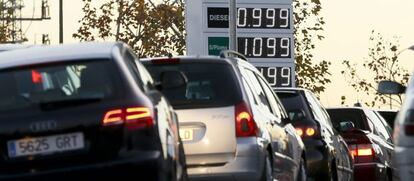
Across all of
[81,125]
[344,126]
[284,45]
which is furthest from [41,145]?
[284,45]

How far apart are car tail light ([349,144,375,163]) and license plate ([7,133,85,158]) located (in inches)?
452

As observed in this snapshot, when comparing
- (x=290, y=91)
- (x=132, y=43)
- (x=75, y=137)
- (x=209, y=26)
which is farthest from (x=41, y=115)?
(x=132, y=43)

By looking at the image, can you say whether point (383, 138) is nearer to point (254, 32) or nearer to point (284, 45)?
point (254, 32)

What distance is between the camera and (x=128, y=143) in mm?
10820

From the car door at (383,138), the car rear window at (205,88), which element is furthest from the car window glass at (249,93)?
the car door at (383,138)

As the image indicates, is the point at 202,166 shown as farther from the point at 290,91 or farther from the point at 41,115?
the point at 290,91

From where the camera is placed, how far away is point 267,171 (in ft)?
45.9

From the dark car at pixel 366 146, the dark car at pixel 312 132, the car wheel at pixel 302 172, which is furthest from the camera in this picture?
the dark car at pixel 366 146

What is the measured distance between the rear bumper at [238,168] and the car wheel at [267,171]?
0.14m

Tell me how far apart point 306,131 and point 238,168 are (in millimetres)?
5386

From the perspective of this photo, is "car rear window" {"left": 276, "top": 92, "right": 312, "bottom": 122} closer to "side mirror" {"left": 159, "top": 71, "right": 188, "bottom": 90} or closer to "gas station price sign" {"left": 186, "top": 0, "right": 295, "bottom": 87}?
"side mirror" {"left": 159, "top": 71, "right": 188, "bottom": 90}

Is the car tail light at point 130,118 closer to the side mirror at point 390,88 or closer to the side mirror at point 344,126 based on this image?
the side mirror at point 390,88

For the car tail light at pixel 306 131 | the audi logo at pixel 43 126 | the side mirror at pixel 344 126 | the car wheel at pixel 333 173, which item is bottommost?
the car wheel at pixel 333 173

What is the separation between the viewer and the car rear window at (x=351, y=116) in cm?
2380
